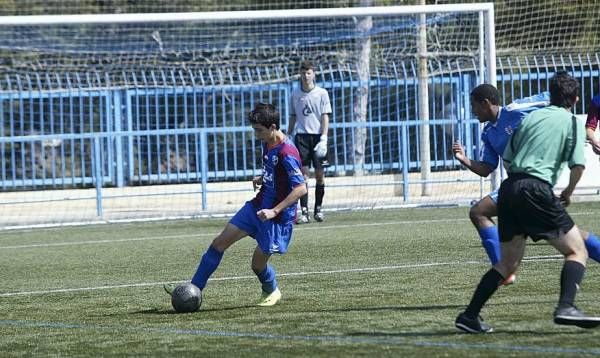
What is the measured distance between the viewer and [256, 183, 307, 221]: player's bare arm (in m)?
8.99

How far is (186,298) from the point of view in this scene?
923cm

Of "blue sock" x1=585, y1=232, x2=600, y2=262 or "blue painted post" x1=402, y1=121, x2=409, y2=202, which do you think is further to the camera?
"blue painted post" x1=402, y1=121, x2=409, y2=202

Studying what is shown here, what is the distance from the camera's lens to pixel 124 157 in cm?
2350

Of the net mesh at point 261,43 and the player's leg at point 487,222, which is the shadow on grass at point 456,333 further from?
the net mesh at point 261,43

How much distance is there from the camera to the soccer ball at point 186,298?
30.3 feet

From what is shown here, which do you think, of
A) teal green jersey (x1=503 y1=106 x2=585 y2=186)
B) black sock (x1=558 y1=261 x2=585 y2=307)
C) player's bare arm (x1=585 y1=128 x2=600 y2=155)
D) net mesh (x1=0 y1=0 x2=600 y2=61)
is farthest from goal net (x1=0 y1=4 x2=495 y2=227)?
black sock (x1=558 y1=261 x2=585 y2=307)

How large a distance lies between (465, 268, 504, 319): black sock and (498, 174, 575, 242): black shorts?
0.96ft

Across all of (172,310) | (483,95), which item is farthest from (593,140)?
(172,310)

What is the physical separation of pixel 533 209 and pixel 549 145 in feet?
1.25

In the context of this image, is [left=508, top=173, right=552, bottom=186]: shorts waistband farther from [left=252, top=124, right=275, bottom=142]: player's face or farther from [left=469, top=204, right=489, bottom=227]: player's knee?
[left=252, top=124, right=275, bottom=142]: player's face

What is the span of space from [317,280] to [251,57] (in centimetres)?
1769

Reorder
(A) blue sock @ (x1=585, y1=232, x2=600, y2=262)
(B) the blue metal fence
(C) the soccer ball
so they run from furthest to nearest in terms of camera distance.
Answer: (B) the blue metal fence, (C) the soccer ball, (A) blue sock @ (x1=585, y1=232, x2=600, y2=262)

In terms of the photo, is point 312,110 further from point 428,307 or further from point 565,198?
point 565,198

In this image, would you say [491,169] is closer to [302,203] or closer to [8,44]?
[302,203]
